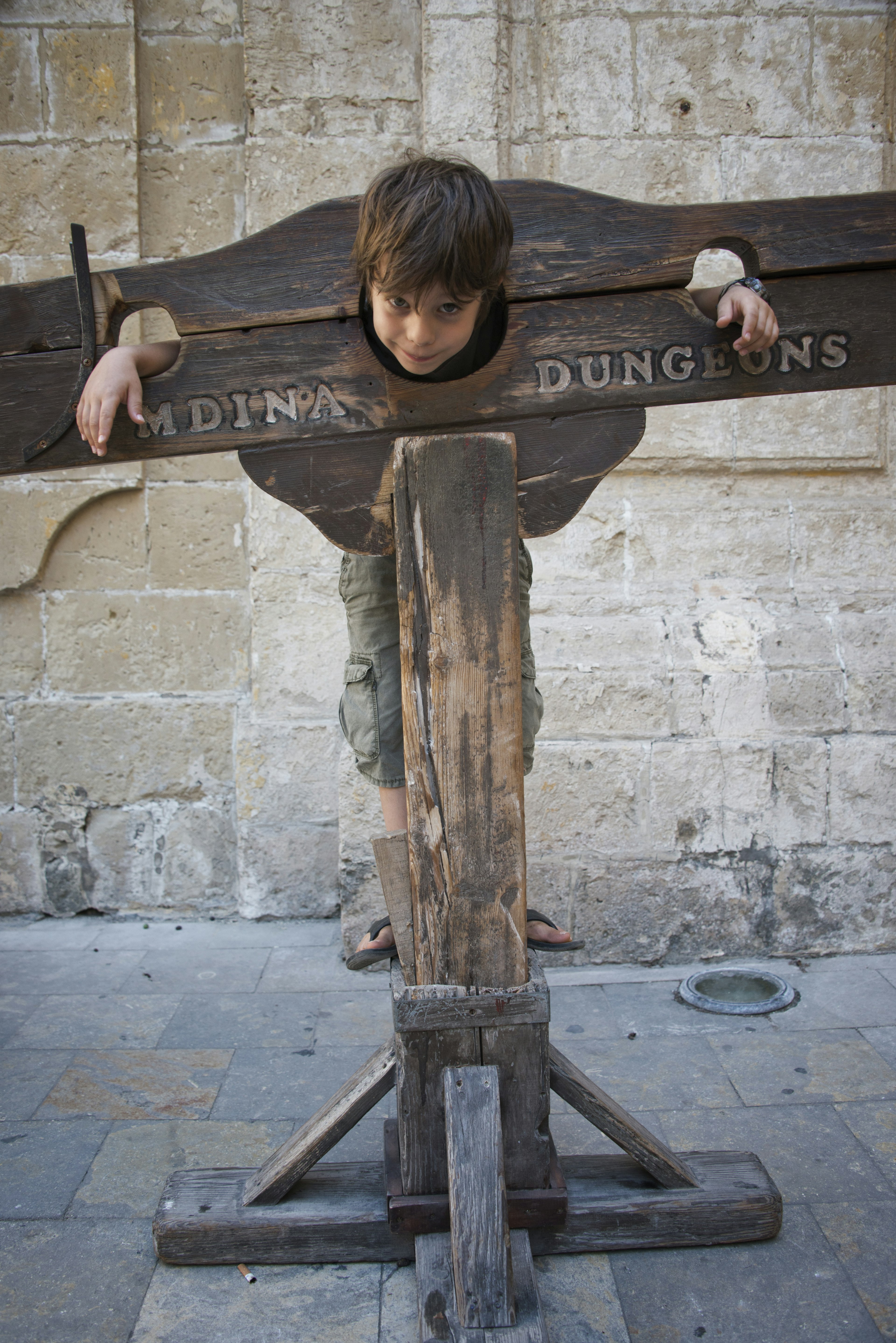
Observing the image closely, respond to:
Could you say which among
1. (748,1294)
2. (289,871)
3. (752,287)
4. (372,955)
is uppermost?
(752,287)

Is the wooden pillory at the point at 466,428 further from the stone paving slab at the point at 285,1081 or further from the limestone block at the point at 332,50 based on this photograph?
the limestone block at the point at 332,50

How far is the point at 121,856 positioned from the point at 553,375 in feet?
8.79

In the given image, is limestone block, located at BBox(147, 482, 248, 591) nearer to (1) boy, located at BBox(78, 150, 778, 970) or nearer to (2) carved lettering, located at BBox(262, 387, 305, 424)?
(1) boy, located at BBox(78, 150, 778, 970)

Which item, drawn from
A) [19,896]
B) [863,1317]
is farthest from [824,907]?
[19,896]

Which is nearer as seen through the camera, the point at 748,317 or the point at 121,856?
the point at 748,317

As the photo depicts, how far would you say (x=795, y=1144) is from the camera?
2.31m

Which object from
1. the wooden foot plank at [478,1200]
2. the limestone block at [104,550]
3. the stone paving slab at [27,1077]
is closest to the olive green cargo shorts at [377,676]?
the wooden foot plank at [478,1200]

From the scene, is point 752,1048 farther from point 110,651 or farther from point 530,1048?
point 110,651

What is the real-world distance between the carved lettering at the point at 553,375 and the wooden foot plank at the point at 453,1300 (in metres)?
1.55

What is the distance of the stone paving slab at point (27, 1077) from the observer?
2488mm

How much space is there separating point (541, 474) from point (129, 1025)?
6.96 feet

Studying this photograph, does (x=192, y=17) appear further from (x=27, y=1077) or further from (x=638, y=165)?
(x=27, y=1077)

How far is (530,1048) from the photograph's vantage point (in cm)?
187

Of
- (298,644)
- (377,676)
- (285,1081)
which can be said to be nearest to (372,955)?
(377,676)
